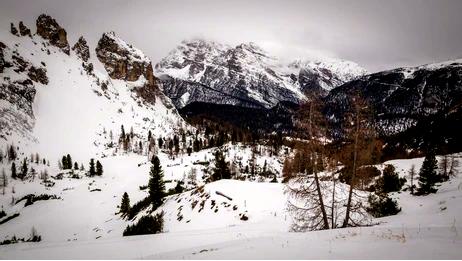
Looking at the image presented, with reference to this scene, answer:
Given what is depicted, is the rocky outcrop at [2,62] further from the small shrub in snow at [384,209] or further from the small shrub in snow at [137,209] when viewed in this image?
the small shrub in snow at [384,209]

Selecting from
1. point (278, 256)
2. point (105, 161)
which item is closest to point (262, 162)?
point (105, 161)

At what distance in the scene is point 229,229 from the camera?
27844 mm

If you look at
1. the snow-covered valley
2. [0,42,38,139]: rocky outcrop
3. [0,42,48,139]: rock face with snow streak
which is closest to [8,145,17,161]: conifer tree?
the snow-covered valley

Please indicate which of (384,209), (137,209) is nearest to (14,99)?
(137,209)

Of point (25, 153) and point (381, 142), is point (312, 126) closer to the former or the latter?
point (381, 142)

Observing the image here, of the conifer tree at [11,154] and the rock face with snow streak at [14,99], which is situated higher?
the rock face with snow streak at [14,99]

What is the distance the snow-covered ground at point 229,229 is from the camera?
36.9ft

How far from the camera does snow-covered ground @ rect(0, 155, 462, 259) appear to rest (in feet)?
36.9

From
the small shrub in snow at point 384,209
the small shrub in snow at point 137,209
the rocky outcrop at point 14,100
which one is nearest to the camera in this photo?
the small shrub in snow at point 384,209

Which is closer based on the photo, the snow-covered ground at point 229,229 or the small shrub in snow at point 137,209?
the snow-covered ground at point 229,229

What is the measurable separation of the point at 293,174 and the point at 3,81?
716 feet

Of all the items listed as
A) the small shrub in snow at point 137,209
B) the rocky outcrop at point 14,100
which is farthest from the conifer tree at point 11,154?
the small shrub in snow at point 137,209

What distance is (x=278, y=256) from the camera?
1094 centimetres

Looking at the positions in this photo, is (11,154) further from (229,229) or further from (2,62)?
(229,229)
